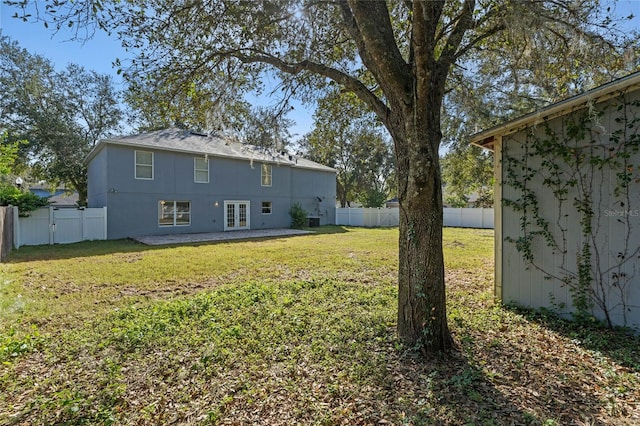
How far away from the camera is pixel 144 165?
14133 mm

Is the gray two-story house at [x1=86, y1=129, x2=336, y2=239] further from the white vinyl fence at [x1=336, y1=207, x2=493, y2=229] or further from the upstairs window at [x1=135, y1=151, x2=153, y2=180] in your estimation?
the white vinyl fence at [x1=336, y1=207, x2=493, y2=229]

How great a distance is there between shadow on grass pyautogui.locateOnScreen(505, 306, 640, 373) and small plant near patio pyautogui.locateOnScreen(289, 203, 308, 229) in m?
15.4

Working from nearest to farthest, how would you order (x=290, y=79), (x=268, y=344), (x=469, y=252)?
(x=268, y=344) → (x=290, y=79) → (x=469, y=252)

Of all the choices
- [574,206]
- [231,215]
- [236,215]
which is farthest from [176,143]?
[574,206]

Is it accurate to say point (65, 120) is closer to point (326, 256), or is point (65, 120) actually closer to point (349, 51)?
point (326, 256)

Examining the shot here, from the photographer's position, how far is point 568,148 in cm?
414

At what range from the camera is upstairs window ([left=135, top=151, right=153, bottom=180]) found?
13961 mm

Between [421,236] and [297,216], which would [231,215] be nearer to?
[297,216]

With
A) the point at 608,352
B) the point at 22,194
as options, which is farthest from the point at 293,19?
the point at 22,194

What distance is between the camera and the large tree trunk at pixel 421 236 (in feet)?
9.89

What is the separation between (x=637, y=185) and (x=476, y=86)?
222 cm

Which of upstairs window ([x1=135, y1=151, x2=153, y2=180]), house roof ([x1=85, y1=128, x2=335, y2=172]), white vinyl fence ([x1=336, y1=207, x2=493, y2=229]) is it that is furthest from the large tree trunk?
white vinyl fence ([x1=336, y1=207, x2=493, y2=229])

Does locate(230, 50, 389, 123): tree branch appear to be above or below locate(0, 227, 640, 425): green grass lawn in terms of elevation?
above

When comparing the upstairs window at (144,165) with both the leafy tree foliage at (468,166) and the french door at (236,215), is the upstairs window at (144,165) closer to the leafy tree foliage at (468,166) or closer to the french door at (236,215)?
the french door at (236,215)
